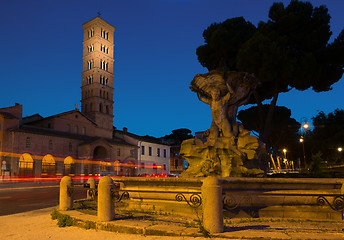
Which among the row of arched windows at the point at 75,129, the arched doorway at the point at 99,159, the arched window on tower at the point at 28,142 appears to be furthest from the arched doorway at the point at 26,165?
the row of arched windows at the point at 75,129

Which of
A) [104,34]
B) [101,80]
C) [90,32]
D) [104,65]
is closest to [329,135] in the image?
[101,80]

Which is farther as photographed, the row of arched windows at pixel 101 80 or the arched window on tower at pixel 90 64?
the arched window on tower at pixel 90 64

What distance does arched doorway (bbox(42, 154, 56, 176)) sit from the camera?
118ft

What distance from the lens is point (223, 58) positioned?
80.0 feet

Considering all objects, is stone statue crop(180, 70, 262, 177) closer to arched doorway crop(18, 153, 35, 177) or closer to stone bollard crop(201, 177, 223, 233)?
stone bollard crop(201, 177, 223, 233)

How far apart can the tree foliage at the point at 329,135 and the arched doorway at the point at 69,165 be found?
34239 mm

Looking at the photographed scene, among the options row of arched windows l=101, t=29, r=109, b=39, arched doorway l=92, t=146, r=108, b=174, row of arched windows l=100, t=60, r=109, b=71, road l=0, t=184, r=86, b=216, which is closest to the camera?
road l=0, t=184, r=86, b=216

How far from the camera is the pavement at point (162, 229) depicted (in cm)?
482

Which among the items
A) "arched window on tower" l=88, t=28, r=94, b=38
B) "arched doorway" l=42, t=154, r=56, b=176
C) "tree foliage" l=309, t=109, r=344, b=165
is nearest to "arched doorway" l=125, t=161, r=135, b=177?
"arched doorway" l=42, t=154, r=56, b=176

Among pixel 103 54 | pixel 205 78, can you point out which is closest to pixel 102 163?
pixel 103 54

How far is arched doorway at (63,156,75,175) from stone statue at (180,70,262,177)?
32503 millimetres

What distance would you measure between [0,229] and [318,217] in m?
7.44

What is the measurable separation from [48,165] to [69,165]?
3.32 metres

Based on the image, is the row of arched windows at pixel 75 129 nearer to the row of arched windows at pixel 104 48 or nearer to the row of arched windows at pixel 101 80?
the row of arched windows at pixel 101 80
